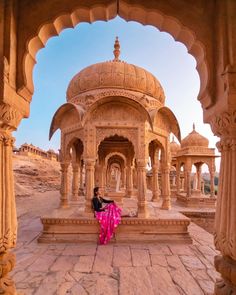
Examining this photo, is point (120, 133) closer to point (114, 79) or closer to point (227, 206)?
point (114, 79)

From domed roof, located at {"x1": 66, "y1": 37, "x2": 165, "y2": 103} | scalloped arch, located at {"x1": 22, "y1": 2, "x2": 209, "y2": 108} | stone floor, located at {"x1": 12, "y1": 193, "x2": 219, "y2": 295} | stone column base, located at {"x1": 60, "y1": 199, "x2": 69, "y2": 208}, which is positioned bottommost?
stone floor, located at {"x1": 12, "y1": 193, "x2": 219, "y2": 295}

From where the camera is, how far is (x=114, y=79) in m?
8.61

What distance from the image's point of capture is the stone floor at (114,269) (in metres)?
3.44

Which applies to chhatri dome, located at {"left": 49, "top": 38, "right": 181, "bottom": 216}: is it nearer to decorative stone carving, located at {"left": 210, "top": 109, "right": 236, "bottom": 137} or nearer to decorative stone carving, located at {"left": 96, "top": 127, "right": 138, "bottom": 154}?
decorative stone carving, located at {"left": 96, "top": 127, "right": 138, "bottom": 154}

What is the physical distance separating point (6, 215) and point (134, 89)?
23.8 feet

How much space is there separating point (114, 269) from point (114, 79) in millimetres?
6568

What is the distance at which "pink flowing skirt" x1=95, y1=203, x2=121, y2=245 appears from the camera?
5867 millimetres

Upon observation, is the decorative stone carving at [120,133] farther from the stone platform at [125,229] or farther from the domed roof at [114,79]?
the stone platform at [125,229]

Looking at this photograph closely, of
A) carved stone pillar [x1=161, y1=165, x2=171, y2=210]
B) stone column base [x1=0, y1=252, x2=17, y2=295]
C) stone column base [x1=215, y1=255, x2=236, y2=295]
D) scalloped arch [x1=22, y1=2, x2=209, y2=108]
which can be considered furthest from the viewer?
carved stone pillar [x1=161, y1=165, x2=171, y2=210]

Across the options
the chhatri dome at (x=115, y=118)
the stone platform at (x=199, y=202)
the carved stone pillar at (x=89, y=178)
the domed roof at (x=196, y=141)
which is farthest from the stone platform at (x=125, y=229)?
the domed roof at (x=196, y=141)

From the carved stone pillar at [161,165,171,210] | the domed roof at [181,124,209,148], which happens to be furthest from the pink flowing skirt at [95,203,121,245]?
the domed roof at [181,124,209,148]

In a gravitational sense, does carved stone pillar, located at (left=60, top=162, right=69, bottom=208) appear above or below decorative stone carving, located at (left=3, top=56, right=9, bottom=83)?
below

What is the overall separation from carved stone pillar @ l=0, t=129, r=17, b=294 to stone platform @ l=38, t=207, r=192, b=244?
3.70 meters

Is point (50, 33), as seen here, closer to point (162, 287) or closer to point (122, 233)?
point (162, 287)
